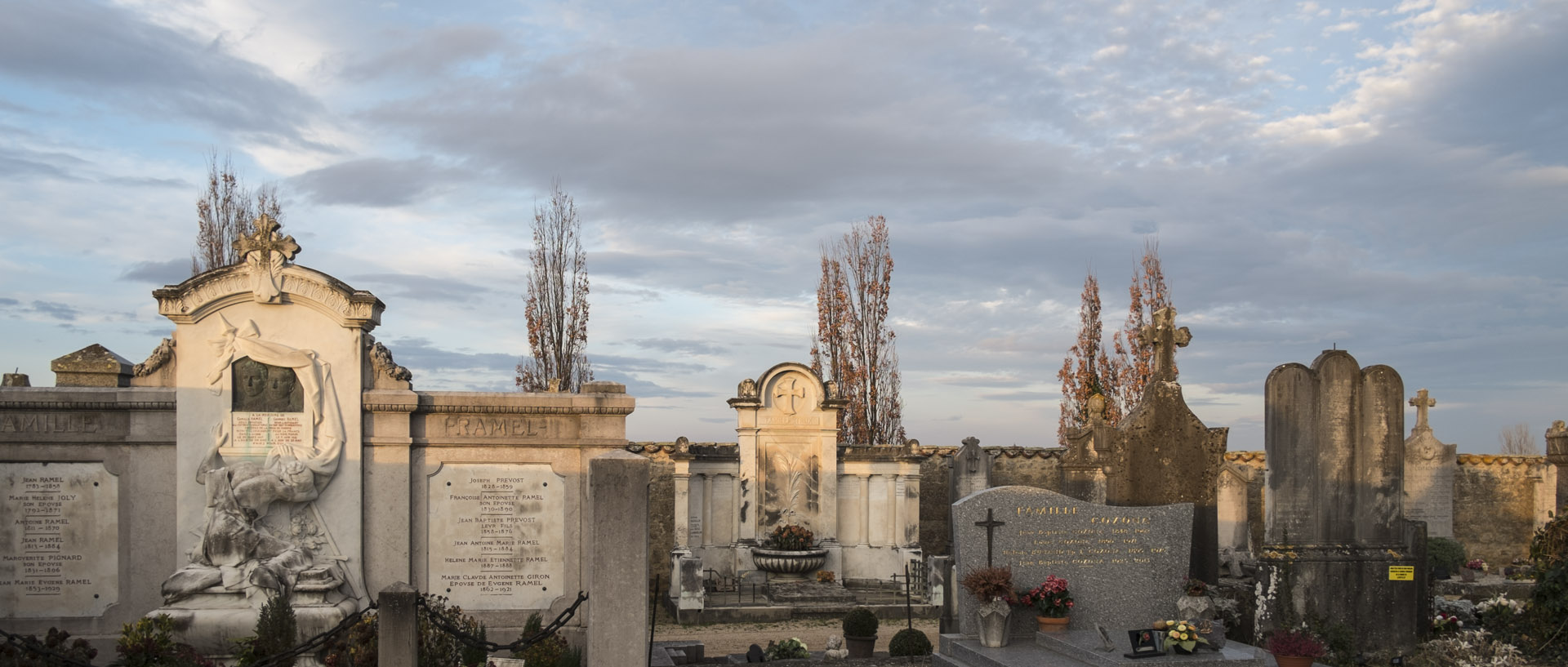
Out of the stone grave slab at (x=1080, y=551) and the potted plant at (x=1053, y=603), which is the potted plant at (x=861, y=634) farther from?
the potted plant at (x=1053, y=603)

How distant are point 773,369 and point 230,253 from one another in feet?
45.7

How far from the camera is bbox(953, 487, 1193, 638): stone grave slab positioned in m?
10.3

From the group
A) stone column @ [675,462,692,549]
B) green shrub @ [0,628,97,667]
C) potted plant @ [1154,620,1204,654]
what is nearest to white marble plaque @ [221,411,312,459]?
green shrub @ [0,628,97,667]

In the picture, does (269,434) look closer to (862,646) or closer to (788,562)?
(862,646)

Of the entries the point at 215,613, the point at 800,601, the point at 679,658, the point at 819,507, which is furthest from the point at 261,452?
the point at 819,507

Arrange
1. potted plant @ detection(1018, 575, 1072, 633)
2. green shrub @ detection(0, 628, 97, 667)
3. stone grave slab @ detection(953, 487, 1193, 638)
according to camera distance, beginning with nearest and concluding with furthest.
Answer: green shrub @ detection(0, 628, 97, 667), potted plant @ detection(1018, 575, 1072, 633), stone grave slab @ detection(953, 487, 1193, 638)

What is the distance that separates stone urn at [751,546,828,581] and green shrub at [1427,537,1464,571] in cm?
1254

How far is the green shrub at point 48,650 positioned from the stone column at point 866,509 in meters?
11.3

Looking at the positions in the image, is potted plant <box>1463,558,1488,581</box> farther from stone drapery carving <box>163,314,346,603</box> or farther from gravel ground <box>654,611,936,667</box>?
stone drapery carving <box>163,314,346,603</box>

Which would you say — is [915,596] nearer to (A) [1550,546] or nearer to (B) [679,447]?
(B) [679,447]

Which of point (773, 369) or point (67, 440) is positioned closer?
point (67, 440)

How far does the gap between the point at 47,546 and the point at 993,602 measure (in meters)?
9.23

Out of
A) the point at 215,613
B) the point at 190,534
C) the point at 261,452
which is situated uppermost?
the point at 261,452

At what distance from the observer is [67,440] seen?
10.5 meters
